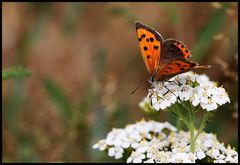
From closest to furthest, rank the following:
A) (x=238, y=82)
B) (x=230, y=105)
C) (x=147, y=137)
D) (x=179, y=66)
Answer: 1. (x=179, y=66)
2. (x=147, y=137)
3. (x=238, y=82)
4. (x=230, y=105)

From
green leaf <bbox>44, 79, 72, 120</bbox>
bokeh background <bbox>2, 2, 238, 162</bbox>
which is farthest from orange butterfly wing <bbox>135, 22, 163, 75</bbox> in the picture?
green leaf <bbox>44, 79, 72, 120</bbox>

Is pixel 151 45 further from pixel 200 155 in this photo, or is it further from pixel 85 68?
pixel 85 68

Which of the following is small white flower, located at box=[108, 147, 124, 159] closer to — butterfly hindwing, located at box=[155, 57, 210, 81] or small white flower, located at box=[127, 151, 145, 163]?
small white flower, located at box=[127, 151, 145, 163]

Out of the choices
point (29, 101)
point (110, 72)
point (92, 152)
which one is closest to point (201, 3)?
point (110, 72)

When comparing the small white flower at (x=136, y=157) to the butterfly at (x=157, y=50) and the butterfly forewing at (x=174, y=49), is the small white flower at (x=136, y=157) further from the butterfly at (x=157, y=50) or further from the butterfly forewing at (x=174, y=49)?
the butterfly forewing at (x=174, y=49)

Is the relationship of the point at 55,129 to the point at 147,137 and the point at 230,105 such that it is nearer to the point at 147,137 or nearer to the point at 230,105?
the point at 230,105

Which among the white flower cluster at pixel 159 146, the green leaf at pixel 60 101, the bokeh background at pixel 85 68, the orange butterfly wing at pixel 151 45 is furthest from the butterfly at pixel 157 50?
the green leaf at pixel 60 101

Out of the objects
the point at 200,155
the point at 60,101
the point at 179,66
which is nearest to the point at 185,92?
the point at 179,66
